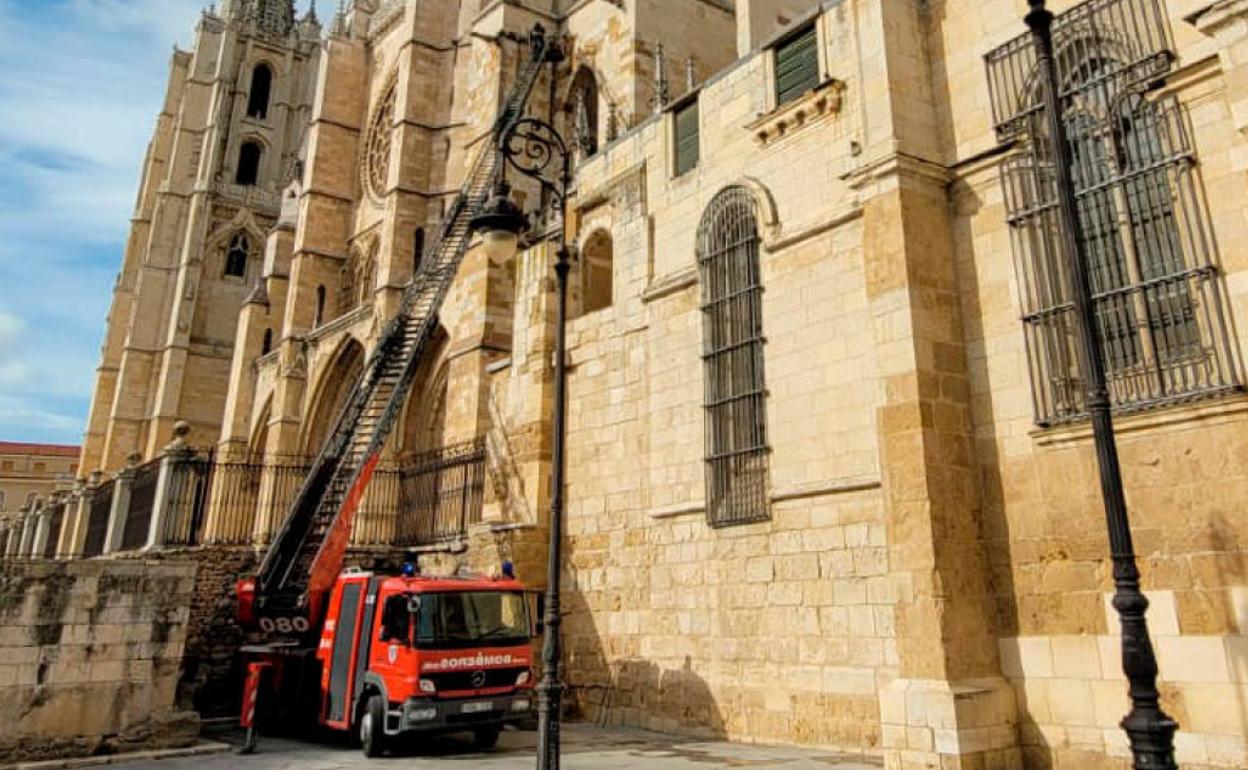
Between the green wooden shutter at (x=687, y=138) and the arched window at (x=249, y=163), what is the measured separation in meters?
33.4

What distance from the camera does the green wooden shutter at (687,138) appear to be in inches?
411

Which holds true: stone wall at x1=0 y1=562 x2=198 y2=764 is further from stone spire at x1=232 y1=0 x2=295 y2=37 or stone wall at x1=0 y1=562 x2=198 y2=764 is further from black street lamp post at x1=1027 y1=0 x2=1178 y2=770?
stone spire at x1=232 y1=0 x2=295 y2=37

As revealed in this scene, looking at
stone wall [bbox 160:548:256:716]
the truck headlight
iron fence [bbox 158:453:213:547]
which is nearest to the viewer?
the truck headlight

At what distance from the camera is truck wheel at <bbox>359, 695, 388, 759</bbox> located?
323 inches

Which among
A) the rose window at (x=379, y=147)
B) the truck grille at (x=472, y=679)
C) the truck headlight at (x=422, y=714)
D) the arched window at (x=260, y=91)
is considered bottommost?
the truck headlight at (x=422, y=714)

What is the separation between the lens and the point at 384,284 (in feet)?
66.9

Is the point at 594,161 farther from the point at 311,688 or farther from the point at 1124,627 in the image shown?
the point at 1124,627

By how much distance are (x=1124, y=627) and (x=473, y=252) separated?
13560 millimetres

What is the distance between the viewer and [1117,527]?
3783mm

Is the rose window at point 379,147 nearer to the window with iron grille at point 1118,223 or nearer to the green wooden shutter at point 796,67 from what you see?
the green wooden shutter at point 796,67

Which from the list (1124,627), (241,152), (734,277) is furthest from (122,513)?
(241,152)

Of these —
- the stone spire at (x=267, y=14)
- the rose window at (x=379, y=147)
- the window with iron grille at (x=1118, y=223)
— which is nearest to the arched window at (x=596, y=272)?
the window with iron grille at (x=1118, y=223)

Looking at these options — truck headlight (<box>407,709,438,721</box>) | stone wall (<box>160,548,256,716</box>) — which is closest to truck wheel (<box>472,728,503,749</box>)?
truck headlight (<box>407,709,438,721</box>)

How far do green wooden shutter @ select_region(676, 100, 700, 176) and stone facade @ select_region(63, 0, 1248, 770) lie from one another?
0.12m
